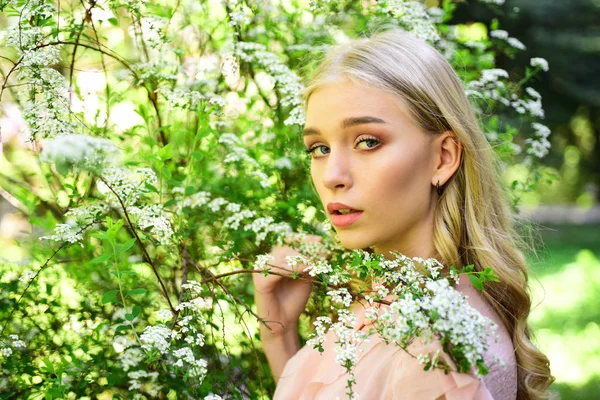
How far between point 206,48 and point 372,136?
3.57 ft

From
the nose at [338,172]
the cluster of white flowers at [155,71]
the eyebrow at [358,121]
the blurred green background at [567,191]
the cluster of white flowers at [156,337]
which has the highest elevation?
the cluster of white flowers at [155,71]

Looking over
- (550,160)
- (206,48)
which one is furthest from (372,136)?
(550,160)

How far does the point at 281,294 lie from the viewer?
203 centimetres

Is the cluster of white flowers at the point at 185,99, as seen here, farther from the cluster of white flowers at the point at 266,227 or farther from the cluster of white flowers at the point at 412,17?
the cluster of white flowers at the point at 412,17

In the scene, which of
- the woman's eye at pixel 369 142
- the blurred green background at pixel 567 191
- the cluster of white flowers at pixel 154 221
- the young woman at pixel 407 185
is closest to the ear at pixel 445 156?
the young woman at pixel 407 185

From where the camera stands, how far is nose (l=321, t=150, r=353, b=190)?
1.63m

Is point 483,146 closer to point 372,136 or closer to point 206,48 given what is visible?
point 372,136

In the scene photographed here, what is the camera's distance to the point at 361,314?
1813 mm

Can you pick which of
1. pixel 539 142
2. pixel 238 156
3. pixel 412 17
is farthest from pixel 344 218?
pixel 539 142

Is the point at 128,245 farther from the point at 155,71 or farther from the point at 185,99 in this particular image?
the point at 155,71

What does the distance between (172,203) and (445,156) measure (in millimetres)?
730

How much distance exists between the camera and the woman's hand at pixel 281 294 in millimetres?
1971

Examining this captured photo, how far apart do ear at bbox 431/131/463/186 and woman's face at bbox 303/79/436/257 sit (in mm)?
20

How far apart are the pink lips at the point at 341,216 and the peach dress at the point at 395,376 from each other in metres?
0.21
